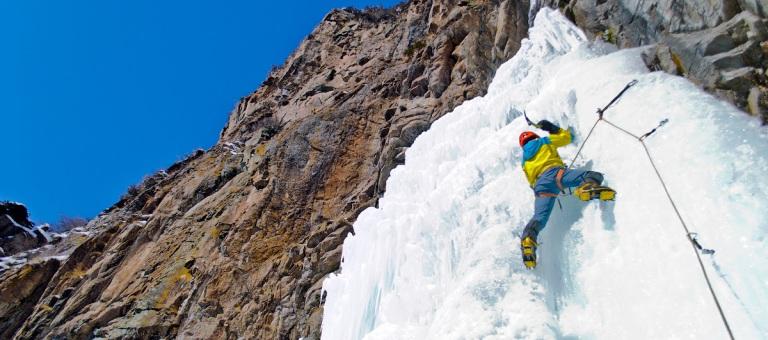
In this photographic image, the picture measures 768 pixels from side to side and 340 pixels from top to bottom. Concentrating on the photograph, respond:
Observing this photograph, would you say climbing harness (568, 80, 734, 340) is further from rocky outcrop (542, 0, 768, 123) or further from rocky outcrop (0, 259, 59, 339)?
rocky outcrop (0, 259, 59, 339)

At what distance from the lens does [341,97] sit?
47.3ft

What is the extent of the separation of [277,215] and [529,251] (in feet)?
24.4

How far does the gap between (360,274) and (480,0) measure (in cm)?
797

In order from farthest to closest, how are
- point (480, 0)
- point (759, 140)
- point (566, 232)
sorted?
point (480, 0) < point (566, 232) < point (759, 140)

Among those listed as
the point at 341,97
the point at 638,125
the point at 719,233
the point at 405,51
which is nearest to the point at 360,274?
the point at 638,125

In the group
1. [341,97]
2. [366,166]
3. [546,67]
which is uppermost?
[341,97]

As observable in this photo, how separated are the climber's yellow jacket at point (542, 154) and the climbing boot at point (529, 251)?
29.3 inches

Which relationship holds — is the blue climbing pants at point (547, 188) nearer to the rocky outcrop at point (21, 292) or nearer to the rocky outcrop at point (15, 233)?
the rocky outcrop at point (21, 292)

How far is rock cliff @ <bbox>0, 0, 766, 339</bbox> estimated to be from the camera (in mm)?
7512

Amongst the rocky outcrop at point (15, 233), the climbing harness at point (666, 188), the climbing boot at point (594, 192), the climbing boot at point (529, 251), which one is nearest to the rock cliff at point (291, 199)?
the climbing harness at point (666, 188)

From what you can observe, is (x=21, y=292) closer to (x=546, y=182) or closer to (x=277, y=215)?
(x=277, y=215)

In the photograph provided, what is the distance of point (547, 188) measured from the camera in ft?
15.1

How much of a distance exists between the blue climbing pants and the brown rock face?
4730 millimetres

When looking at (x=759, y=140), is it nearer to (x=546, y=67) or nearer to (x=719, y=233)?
(x=719, y=233)
